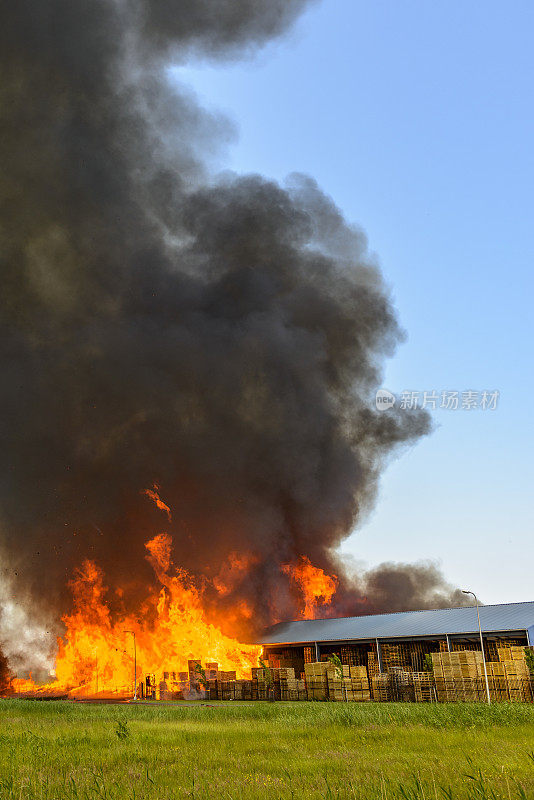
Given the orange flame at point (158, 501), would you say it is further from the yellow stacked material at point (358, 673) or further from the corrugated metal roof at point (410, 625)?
the yellow stacked material at point (358, 673)

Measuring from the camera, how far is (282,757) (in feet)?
57.1

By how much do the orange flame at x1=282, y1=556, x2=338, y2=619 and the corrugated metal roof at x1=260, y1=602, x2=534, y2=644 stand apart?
1189 centimetres

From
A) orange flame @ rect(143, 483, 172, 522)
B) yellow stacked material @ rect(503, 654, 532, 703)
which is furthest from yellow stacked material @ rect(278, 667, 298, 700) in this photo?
orange flame @ rect(143, 483, 172, 522)

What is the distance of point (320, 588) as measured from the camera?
82750 millimetres

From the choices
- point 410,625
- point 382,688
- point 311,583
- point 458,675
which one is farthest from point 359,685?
point 311,583

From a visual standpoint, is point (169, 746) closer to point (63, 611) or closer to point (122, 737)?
point (122, 737)

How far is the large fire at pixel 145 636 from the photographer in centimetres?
6750

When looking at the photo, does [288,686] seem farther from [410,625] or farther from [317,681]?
[410,625]

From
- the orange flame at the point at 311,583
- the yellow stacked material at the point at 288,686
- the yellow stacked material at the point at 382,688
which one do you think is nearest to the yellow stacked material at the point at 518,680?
the yellow stacked material at the point at 382,688

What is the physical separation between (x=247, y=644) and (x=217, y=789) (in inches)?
2365

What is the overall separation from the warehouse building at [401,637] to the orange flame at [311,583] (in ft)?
44.9

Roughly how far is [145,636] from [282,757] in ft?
185

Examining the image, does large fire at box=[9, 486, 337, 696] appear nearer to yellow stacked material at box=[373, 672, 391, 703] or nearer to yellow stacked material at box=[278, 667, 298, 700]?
yellow stacked material at box=[278, 667, 298, 700]

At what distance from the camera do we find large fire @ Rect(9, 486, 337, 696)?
2657 inches
